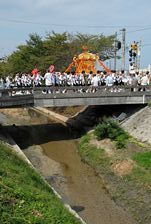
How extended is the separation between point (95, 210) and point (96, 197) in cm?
169

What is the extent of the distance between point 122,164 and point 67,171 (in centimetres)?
313

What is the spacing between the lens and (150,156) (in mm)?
22984

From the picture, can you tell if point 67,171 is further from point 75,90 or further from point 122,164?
point 75,90

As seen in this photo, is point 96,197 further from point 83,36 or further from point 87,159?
point 83,36

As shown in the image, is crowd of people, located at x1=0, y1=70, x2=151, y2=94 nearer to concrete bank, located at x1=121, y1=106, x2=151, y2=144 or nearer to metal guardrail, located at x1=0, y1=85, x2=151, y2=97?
metal guardrail, located at x1=0, y1=85, x2=151, y2=97

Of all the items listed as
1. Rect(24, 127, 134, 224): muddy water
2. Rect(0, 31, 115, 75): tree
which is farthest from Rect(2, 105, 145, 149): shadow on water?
Rect(0, 31, 115, 75): tree

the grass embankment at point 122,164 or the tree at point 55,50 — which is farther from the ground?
the tree at point 55,50

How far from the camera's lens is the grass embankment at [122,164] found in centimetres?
1838

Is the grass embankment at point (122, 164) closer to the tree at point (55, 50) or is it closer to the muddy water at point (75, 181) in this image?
the muddy water at point (75, 181)

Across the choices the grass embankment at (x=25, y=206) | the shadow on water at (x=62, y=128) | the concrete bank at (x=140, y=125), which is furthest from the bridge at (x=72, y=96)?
the grass embankment at (x=25, y=206)

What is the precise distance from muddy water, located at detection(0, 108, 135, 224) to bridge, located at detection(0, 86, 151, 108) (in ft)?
9.56

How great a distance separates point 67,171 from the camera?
23688mm

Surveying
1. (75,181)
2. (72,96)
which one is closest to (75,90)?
(72,96)

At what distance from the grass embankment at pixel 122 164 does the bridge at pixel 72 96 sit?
2844 mm
